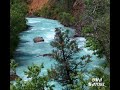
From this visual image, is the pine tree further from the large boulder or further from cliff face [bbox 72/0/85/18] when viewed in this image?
the large boulder

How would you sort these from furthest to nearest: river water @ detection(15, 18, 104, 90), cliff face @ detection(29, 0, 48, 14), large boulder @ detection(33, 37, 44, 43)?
cliff face @ detection(29, 0, 48, 14), large boulder @ detection(33, 37, 44, 43), river water @ detection(15, 18, 104, 90)

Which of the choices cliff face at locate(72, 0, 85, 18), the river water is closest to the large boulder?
the river water

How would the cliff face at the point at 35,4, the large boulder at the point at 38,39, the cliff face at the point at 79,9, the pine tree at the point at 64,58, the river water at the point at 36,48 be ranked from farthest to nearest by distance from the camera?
1. the cliff face at the point at 35,4
2. the large boulder at the point at 38,39
3. the cliff face at the point at 79,9
4. the river water at the point at 36,48
5. the pine tree at the point at 64,58

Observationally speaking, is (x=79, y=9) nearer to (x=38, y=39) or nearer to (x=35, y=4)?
(x=38, y=39)

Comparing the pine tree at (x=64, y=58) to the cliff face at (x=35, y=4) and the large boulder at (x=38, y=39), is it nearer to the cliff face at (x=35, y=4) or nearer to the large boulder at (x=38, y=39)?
the large boulder at (x=38, y=39)

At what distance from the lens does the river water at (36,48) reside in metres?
6.04

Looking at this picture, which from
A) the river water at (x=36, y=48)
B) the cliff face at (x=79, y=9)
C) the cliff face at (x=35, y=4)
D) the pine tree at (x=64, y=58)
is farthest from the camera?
the cliff face at (x=35, y=4)

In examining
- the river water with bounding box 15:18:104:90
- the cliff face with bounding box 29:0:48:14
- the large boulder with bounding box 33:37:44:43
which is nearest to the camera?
the river water with bounding box 15:18:104:90

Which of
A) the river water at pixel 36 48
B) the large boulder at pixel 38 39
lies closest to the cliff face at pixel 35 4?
the river water at pixel 36 48

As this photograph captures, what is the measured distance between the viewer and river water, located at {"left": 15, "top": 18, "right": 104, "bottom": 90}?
6.04 metres

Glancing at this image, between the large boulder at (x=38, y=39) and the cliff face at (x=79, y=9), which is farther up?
the cliff face at (x=79, y=9)

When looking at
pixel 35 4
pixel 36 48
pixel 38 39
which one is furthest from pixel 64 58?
pixel 35 4

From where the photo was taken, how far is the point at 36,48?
24.8ft
